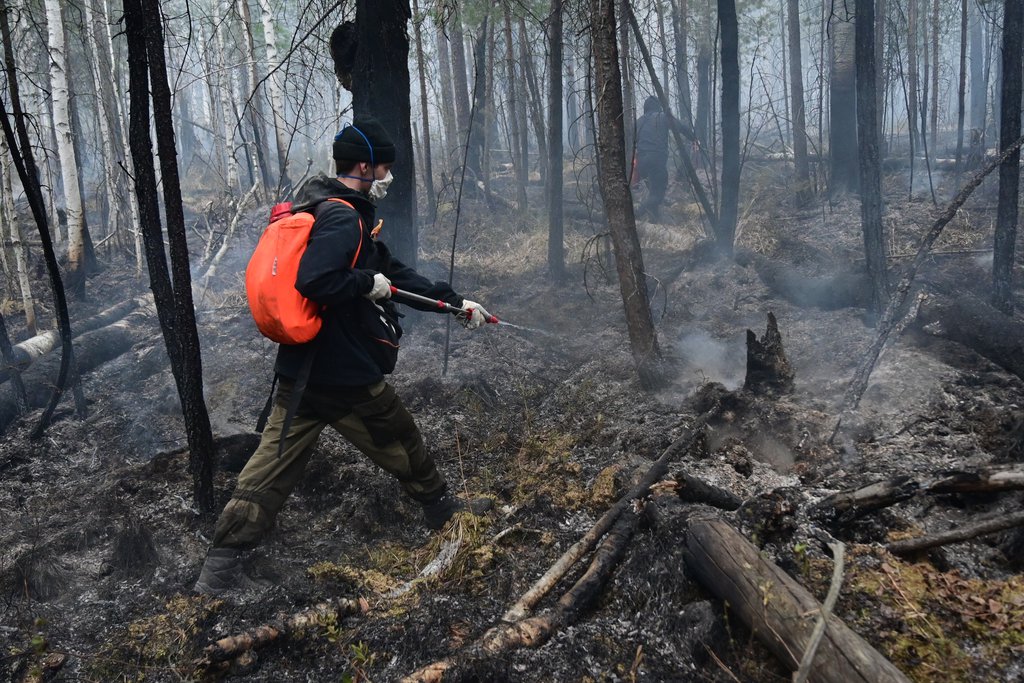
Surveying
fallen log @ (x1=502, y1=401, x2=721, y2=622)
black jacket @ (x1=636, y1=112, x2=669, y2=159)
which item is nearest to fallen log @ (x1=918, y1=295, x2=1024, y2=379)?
fallen log @ (x1=502, y1=401, x2=721, y2=622)

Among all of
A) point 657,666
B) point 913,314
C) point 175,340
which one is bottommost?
point 657,666

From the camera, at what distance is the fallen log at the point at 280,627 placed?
104 inches

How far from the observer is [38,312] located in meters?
9.45

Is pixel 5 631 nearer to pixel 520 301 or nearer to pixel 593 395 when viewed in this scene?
pixel 593 395

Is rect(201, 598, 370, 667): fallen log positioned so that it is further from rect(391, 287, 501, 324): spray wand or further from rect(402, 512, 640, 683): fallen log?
rect(391, 287, 501, 324): spray wand

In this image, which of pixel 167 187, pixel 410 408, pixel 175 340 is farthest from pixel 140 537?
pixel 410 408

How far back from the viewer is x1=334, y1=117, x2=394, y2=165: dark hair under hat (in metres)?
3.46

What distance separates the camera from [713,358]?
674cm

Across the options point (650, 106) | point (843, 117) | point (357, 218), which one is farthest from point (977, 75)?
point (357, 218)

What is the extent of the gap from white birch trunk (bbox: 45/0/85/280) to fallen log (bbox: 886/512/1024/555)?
438 inches

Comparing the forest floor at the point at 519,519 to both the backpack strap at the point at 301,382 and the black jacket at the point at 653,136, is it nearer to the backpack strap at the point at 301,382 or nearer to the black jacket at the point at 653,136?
the backpack strap at the point at 301,382

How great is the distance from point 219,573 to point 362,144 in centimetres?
235

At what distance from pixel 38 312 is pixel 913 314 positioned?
37.3ft

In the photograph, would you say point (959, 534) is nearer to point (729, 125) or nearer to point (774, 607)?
point (774, 607)
